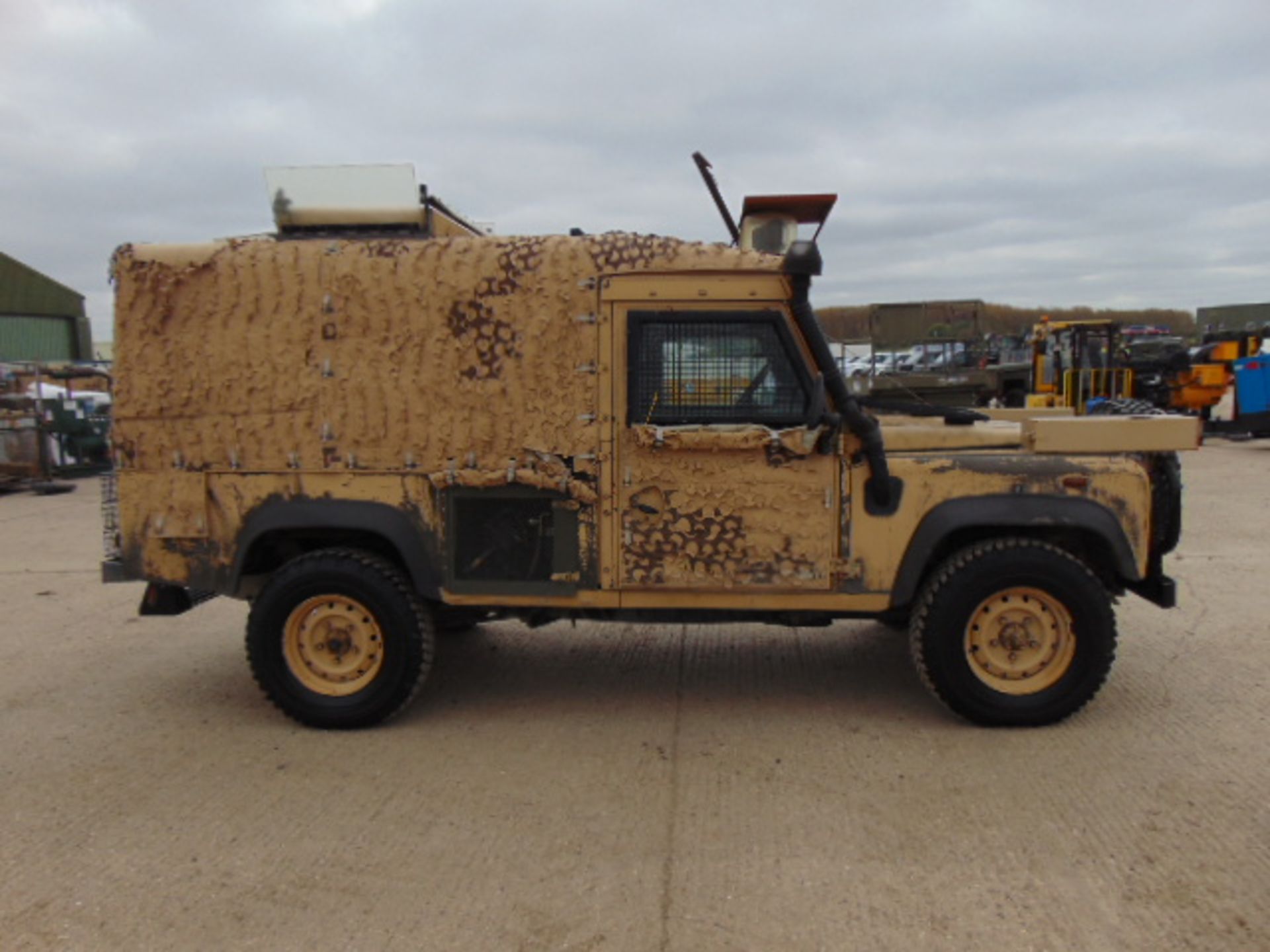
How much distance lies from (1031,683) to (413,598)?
2.94 metres

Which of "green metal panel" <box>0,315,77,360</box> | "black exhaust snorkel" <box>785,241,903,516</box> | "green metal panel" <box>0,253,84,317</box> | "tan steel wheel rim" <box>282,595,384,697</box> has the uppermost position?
"green metal panel" <box>0,253,84,317</box>

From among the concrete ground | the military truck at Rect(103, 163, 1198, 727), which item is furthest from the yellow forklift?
the concrete ground

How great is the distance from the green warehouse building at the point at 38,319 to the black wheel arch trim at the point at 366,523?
1409 inches

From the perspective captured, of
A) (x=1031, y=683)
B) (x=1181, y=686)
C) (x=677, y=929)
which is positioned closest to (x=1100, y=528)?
(x=1031, y=683)

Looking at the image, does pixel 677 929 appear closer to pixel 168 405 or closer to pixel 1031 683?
pixel 1031 683

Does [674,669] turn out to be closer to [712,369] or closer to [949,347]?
[712,369]

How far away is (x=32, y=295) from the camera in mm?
35625

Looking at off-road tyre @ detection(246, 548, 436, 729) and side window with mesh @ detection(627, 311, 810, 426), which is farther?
off-road tyre @ detection(246, 548, 436, 729)

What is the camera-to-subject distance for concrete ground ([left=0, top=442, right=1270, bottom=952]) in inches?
113

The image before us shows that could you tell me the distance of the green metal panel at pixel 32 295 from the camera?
33.9 meters

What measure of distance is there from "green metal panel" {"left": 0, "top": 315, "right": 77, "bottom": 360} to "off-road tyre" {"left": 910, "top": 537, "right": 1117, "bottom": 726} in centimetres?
3656

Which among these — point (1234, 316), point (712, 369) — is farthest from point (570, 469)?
point (1234, 316)

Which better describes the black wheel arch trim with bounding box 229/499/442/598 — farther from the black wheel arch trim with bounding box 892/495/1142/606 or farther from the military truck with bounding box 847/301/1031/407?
the military truck with bounding box 847/301/1031/407

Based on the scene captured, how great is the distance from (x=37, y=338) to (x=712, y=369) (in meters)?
40.2
